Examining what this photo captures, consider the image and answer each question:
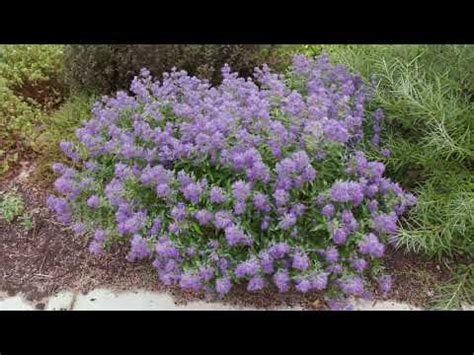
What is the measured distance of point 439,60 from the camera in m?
3.47

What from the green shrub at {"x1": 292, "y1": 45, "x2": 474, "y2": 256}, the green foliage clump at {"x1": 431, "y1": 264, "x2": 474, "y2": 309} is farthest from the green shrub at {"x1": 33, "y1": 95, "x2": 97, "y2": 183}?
the green foliage clump at {"x1": 431, "y1": 264, "x2": 474, "y2": 309}

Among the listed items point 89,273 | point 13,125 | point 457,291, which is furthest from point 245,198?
point 13,125

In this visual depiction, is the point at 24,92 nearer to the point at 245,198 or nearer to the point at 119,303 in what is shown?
the point at 119,303

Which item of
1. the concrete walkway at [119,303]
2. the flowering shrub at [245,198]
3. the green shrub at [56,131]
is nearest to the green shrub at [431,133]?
the flowering shrub at [245,198]

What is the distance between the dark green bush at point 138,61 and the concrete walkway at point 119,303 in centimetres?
159

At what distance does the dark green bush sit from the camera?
394 centimetres

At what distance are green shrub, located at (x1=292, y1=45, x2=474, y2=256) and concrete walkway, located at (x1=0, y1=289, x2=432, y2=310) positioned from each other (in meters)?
0.40

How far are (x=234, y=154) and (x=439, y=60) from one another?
153 cm

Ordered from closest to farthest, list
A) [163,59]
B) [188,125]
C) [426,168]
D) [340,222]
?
[340,222]
[188,125]
[426,168]
[163,59]

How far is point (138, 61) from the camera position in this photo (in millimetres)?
3941

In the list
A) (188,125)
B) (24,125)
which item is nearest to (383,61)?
(188,125)

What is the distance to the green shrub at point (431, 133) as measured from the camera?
302cm

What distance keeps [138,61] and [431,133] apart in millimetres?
1975

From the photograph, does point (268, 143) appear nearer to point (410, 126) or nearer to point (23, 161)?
point (410, 126)
